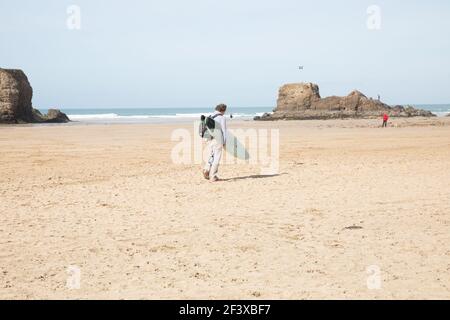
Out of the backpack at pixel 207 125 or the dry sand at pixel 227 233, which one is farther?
the backpack at pixel 207 125

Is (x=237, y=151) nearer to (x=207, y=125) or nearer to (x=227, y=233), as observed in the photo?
(x=207, y=125)

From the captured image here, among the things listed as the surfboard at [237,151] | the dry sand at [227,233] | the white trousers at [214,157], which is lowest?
the dry sand at [227,233]

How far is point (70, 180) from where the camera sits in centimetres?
1245

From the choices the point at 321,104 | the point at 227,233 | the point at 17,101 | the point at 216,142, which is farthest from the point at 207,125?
the point at 321,104

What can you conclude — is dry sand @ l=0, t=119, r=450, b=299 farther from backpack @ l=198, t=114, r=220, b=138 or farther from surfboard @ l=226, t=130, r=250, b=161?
surfboard @ l=226, t=130, r=250, b=161

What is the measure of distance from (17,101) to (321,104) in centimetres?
4089

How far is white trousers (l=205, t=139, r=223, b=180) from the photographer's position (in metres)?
12.2

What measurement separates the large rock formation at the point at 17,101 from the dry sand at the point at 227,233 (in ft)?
139

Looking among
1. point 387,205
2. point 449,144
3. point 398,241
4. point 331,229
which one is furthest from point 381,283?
point 449,144

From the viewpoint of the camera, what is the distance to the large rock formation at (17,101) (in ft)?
174

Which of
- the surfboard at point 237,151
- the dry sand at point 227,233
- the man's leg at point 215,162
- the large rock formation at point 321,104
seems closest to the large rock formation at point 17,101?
the large rock formation at point 321,104

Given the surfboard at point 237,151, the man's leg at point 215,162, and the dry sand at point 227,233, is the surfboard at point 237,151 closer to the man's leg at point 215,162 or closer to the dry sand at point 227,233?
the dry sand at point 227,233
